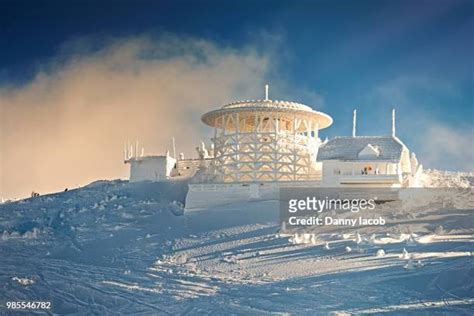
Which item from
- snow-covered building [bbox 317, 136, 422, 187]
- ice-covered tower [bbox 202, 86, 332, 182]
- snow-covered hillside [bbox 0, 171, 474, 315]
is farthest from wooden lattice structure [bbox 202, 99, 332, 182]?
snow-covered hillside [bbox 0, 171, 474, 315]

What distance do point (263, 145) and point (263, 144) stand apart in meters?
0.08

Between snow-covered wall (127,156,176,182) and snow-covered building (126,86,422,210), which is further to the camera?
snow-covered wall (127,156,176,182)

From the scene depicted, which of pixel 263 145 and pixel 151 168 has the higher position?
pixel 263 145

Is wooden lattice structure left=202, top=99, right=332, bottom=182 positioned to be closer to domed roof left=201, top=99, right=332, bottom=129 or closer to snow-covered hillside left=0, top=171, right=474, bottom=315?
domed roof left=201, top=99, right=332, bottom=129

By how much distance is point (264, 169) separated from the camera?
106 ft

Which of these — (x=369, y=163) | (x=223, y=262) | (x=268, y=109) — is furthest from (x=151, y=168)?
(x=223, y=262)

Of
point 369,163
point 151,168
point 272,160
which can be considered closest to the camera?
point 369,163

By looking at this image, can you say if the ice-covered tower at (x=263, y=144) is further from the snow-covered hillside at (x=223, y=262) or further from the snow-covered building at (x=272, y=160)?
the snow-covered hillside at (x=223, y=262)

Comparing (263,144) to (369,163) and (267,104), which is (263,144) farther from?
(369,163)

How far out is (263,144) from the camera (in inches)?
1282

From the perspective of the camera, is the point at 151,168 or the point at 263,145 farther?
the point at 151,168

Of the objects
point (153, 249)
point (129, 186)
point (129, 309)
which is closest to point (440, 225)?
point (153, 249)

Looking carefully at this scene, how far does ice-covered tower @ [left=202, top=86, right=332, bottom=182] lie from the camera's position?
32.2 meters

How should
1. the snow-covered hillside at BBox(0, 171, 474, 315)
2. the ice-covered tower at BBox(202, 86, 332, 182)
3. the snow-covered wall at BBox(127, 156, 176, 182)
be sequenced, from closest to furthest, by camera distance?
the snow-covered hillside at BBox(0, 171, 474, 315), the ice-covered tower at BBox(202, 86, 332, 182), the snow-covered wall at BBox(127, 156, 176, 182)
